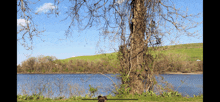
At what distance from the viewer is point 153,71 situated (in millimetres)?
8469

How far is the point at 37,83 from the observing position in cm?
859

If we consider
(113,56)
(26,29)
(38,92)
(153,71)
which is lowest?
(38,92)

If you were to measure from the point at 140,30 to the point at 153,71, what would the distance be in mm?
2069

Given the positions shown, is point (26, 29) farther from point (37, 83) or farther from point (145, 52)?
point (145, 52)

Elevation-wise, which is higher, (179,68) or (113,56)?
(113,56)

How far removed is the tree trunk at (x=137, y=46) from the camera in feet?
27.0

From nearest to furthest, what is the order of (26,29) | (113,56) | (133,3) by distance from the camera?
(26,29), (113,56), (133,3)

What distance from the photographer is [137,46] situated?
8.45 m

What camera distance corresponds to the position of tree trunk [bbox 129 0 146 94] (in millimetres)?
8234
